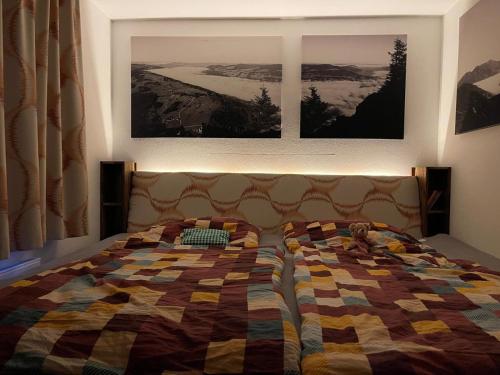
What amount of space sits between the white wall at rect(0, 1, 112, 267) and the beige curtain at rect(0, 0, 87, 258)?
1.04 ft

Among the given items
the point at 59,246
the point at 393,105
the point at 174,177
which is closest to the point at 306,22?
the point at 393,105

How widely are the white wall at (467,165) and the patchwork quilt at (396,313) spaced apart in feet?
1.61

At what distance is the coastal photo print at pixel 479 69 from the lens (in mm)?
2086

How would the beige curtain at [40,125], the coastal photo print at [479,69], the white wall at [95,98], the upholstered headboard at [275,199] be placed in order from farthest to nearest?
1. the upholstered headboard at [275,199]
2. the white wall at [95,98]
3. the coastal photo print at [479,69]
4. the beige curtain at [40,125]

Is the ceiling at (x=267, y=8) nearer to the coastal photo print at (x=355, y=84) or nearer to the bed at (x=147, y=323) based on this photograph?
the coastal photo print at (x=355, y=84)

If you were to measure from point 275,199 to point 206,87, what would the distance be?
3.72ft

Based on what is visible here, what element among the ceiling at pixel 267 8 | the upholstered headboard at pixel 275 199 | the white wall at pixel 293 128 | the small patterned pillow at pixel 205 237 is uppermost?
the ceiling at pixel 267 8

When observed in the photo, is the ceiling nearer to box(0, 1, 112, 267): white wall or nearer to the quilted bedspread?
box(0, 1, 112, 267): white wall

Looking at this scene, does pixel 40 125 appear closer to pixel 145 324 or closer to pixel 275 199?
pixel 145 324

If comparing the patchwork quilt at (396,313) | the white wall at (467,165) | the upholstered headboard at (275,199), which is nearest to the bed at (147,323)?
the patchwork quilt at (396,313)

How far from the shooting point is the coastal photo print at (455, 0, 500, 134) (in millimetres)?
2086

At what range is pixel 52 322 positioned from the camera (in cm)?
103

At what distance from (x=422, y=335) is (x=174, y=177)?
228 centimetres

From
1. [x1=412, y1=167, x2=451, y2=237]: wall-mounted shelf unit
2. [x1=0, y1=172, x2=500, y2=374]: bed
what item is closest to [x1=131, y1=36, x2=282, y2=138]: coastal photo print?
[x1=0, y1=172, x2=500, y2=374]: bed
